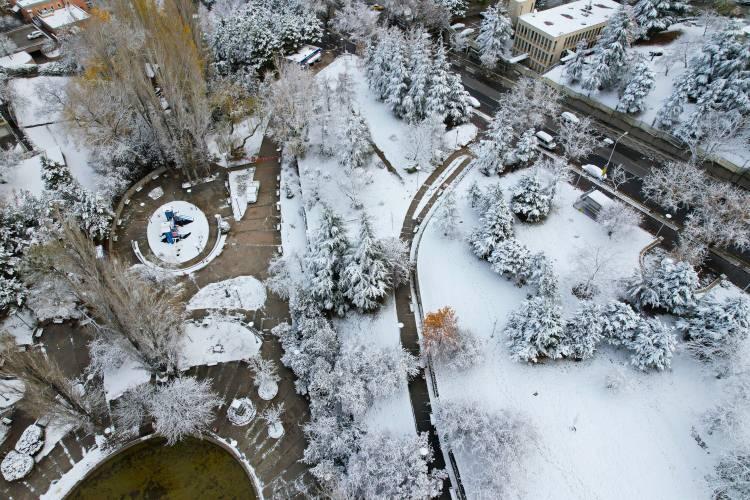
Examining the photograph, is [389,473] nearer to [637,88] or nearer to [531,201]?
[531,201]

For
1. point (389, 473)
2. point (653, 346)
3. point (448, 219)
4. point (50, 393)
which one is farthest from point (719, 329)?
point (50, 393)

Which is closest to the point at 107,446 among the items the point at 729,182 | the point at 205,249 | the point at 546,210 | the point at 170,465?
the point at 170,465

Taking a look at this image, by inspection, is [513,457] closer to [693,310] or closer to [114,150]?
[693,310]

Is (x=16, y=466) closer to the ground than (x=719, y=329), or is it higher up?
closer to the ground

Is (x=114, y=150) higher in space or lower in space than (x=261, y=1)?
lower

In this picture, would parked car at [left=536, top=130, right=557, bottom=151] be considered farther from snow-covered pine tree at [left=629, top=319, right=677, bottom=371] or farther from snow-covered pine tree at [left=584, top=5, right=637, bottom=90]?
snow-covered pine tree at [left=629, top=319, right=677, bottom=371]

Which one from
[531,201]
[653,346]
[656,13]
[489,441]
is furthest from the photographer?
[656,13]

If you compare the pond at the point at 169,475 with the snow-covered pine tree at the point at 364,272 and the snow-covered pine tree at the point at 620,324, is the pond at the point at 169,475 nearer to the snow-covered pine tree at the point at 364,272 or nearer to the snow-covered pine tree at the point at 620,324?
the snow-covered pine tree at the point at 364,272
